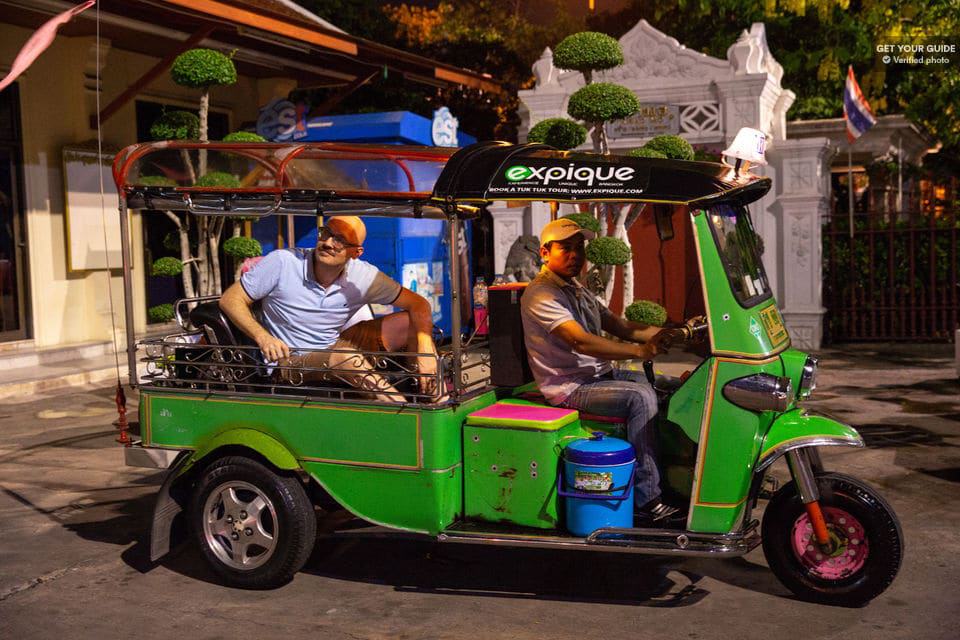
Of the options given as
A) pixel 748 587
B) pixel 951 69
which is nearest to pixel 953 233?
pixel 951 69

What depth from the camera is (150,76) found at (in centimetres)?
1391

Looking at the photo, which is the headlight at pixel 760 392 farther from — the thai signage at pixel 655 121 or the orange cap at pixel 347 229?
the thai signage at pixel 655 121

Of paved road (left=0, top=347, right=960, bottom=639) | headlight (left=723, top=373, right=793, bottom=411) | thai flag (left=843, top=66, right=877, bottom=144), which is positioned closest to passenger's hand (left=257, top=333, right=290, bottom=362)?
paved road (left=0, top=347, right=960, bottom=639)

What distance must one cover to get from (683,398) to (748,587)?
1079mm

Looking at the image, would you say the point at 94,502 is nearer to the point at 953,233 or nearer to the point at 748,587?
the point at 748,587

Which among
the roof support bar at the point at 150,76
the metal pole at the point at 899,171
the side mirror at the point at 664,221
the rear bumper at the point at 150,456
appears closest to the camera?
the side mirror at the point at 664,221

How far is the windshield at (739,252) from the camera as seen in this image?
16.3 feet

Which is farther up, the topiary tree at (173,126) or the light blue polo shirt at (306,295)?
the topiary tree at (173,126)

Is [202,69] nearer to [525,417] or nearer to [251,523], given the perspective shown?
[251,523]

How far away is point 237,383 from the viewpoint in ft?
18.3

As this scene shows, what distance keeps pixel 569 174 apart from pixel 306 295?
1862mm

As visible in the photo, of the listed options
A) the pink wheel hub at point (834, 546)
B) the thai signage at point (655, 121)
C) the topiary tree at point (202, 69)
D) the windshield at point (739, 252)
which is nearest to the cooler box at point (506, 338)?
the windshield at point (739, 252)

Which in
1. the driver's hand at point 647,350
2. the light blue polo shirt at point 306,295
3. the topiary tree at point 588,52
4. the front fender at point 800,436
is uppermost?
the topiary tree at point 588,52

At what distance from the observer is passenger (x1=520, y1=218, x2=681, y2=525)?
5.11 metres
